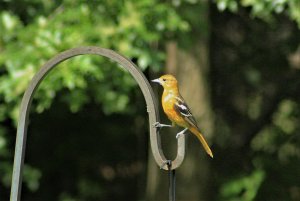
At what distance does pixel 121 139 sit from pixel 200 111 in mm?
1939

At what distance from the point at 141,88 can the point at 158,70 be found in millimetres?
3491

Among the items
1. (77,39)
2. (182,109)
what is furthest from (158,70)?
(182,109)

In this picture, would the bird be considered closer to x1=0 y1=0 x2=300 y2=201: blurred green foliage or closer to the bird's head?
the bird's head

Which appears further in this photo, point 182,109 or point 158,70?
point 158,70

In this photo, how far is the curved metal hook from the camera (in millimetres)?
2234

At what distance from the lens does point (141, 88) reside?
7.68 feet

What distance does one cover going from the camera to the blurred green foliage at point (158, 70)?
5527mm

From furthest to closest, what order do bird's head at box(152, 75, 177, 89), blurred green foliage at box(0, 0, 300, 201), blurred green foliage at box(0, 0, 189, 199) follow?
blurred green foliage at box(0, 0, 300, 201), blurred green foliage at box(0, 0, 189, 199), bird's head at box(152, 75, 177, 89)

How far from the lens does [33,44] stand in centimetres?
550

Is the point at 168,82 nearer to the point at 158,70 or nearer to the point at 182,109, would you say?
the point at 182,109

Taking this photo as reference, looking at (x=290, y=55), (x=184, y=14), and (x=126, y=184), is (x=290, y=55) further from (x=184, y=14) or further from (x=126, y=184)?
(x=126, y=184)

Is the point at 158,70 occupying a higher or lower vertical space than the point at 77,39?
lower

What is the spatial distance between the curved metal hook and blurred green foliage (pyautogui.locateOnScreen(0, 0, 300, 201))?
2.49 metres

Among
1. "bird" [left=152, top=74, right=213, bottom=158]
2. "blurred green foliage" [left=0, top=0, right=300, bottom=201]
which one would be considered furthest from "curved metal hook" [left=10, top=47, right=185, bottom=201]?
"blurred green foliage" [left=0, top=0, right=300, bottom=201]
